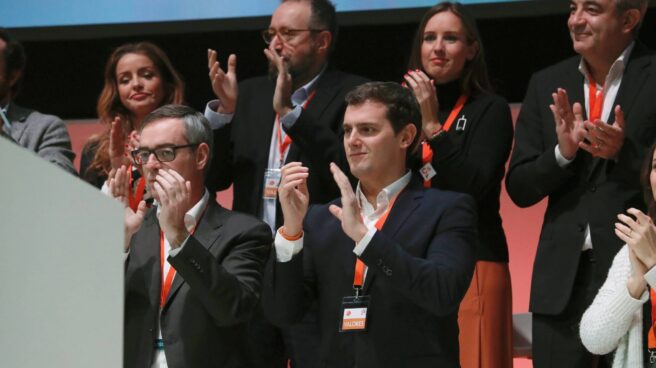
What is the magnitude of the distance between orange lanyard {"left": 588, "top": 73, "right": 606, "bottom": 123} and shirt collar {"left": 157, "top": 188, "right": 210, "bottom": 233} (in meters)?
1.30

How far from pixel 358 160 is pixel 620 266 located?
834mm

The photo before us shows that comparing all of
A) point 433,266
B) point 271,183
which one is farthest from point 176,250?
point 271,183

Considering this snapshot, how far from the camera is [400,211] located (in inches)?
119

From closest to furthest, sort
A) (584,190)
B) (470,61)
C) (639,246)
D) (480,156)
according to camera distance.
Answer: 1. (639,246)
2. (584,190)
3. (480,156)
4. (470,61)

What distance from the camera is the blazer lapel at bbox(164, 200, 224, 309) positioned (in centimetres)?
311

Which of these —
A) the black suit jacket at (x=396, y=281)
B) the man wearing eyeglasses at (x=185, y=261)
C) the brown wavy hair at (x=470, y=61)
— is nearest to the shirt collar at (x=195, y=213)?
the man wearing eyeglasses at (x=185, y=261)

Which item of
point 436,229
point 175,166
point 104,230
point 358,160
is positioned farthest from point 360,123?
point 104,230

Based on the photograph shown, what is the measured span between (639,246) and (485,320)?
81cm

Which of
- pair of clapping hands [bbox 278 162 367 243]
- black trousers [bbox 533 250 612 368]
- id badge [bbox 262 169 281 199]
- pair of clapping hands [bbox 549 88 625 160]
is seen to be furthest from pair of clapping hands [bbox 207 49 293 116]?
black trousers [bbox 533 250 612 368]

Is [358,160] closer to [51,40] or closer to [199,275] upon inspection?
[199,275]

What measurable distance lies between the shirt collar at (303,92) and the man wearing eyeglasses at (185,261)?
0.60 meters

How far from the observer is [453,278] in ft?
9.34

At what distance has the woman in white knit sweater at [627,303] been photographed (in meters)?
2.89

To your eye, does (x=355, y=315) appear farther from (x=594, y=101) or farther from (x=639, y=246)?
(x=594, y=101)
